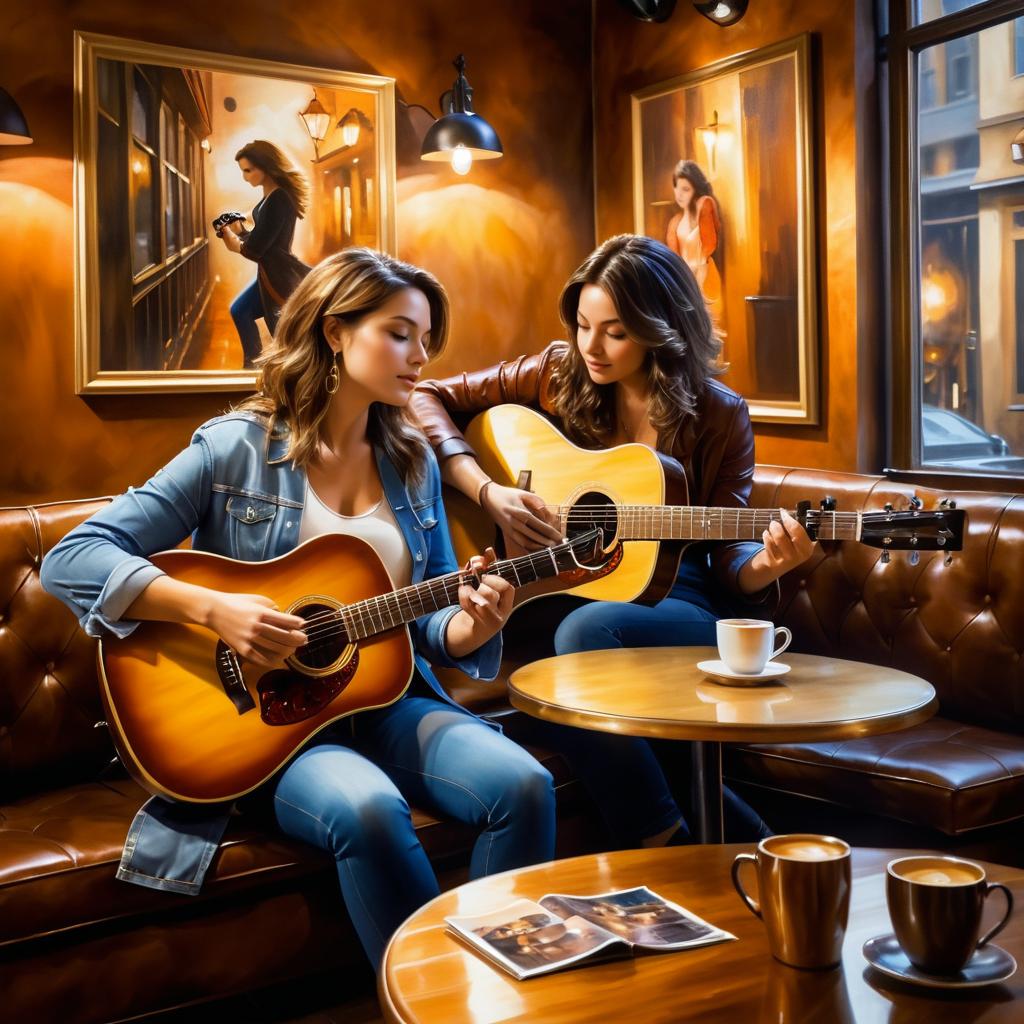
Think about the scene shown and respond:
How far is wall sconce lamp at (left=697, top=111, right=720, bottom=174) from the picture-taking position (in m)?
4.28

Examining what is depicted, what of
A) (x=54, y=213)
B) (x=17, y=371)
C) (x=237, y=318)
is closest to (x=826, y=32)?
(x=237, y=318)

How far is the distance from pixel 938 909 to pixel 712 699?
0.87 m

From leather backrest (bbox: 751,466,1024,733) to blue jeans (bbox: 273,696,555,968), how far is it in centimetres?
125

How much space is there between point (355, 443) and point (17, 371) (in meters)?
1.91

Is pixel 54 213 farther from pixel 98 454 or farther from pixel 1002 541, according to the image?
pixel 1002 541

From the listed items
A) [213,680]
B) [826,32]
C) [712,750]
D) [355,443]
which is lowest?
[712,750]

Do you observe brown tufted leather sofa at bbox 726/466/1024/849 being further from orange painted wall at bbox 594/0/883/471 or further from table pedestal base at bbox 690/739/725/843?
orange painted wall at bbox 594/0/883/471

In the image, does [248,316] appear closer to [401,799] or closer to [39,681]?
[39,681]

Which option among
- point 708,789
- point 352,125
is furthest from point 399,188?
point 708,789

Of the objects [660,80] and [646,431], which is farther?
[660,80]

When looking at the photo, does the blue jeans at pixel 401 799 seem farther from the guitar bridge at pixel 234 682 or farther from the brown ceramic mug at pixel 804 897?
the brown ceramic mug at pixel 804 897

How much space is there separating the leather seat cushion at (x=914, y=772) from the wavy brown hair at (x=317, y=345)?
1.07 m

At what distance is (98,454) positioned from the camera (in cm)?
400

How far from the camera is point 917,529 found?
2.21 m
